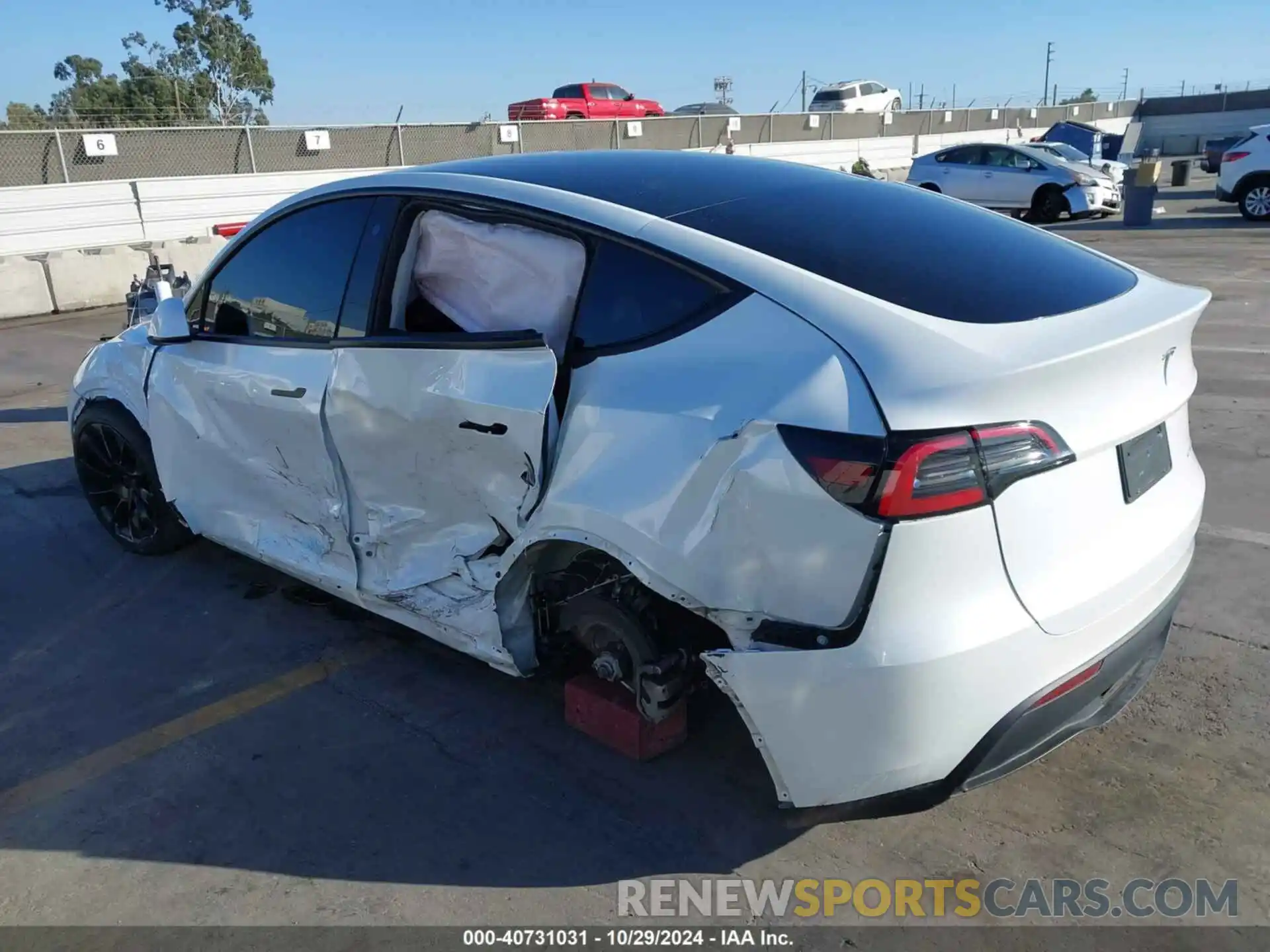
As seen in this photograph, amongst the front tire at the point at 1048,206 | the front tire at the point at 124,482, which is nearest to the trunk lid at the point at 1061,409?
the front tire at the point at 124,482

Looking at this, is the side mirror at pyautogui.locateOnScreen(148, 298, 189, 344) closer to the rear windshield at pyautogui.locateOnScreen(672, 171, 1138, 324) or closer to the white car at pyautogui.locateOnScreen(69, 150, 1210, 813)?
the white car at pyautogui.locateOnScreen(69, 150, 1210, 813)

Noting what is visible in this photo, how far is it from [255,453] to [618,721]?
188 cm

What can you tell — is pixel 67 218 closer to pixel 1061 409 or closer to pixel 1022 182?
pixel 1022 182

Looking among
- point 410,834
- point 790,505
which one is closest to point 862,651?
point 790,505

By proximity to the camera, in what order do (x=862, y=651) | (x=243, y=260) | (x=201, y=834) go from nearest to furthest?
(x=862, y=651)
(x=201, y=834)
(x=243, y=260)

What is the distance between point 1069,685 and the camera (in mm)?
2496

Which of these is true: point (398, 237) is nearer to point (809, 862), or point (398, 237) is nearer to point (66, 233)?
point (809, 862)

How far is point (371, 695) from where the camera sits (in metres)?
3.70

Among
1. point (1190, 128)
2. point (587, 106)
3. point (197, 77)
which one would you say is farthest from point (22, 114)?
point (1190, 128)

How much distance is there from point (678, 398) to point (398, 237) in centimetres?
145

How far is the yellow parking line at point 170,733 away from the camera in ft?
10.6

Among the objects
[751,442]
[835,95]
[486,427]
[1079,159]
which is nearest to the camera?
[751,442]
